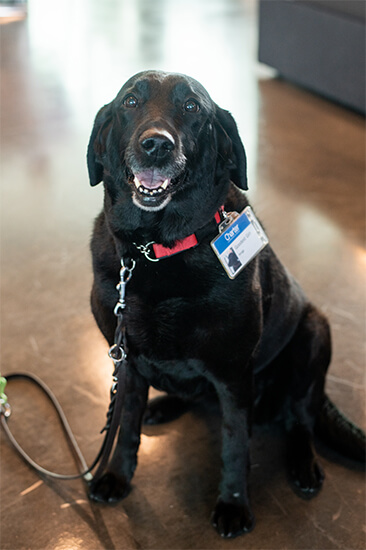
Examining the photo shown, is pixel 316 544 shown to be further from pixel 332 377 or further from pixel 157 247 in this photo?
pixel 157 247

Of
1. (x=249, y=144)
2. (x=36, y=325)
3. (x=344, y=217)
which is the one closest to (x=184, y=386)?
(x=36, y=325)

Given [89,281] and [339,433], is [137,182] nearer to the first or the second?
[339,433]

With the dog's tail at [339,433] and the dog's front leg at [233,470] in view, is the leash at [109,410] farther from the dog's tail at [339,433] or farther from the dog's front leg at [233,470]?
the dog's tail at [339,433]

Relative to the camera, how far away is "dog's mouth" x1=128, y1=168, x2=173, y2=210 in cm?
170

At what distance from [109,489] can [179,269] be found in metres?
0.71

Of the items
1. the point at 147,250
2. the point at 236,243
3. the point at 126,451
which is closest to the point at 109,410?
the point at 126,451

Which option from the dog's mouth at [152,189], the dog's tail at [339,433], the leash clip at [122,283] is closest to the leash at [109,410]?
the leash clip at [122,283]

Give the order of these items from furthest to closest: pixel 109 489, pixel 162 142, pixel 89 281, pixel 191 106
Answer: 1. pixel 89 281
2. pixel 109 489
3. pixel 191 106
4. pixel 162 142

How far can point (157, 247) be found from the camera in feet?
5.91

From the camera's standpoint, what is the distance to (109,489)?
2.03 metres

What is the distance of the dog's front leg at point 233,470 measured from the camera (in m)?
1.91

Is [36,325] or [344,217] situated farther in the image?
[344,217]

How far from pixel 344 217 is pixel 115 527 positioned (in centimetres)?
223

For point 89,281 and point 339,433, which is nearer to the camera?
point 339,433
